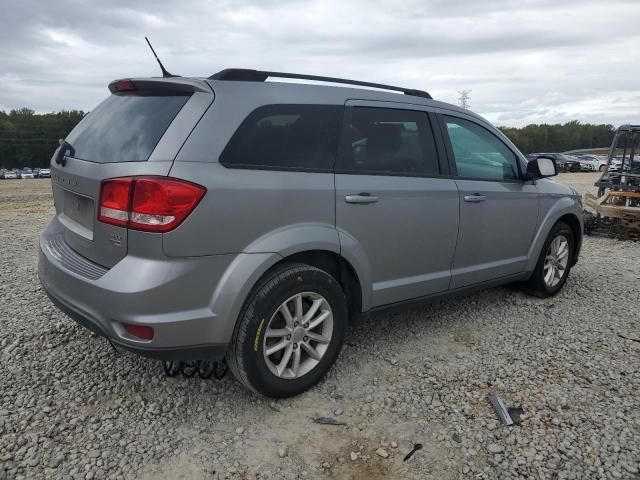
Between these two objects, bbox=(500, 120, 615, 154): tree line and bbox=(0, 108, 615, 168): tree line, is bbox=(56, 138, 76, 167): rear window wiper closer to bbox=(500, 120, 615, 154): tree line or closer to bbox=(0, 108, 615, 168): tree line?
bbox=(0, 108, 615, 168): tree line

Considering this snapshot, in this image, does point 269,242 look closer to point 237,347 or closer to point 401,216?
point 237,347

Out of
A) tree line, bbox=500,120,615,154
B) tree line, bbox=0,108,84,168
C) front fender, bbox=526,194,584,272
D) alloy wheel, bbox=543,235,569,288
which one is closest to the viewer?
front fender, bbox=526,194,584,272

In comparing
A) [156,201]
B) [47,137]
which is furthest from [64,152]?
[47,137]

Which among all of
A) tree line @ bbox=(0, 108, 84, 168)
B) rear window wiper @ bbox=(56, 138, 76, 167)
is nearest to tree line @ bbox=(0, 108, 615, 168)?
tree line @ bbox=(0, 108, 84, 168)

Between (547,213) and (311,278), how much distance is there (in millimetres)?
2775

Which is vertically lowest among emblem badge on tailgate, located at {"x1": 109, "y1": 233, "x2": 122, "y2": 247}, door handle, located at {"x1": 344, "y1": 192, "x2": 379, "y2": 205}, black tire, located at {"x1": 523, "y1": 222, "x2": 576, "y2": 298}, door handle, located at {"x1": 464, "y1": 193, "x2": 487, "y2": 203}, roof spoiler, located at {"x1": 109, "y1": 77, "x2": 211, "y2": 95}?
black tire, located at {"x1": 523, "y1": 222, "x2": 576, "y2": 298}

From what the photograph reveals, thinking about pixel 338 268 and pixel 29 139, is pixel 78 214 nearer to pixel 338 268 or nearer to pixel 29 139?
pixel 338 268

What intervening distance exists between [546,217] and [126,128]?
3631 mm

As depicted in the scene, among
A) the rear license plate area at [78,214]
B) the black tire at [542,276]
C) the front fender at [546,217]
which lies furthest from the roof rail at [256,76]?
the black tire at [542,276]

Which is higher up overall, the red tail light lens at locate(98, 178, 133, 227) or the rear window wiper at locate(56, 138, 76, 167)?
the rear window wiper at locate(56, 138, 76, 167)

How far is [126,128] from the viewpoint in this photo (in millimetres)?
2693

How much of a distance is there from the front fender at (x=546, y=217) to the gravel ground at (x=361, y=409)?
65 centimetres

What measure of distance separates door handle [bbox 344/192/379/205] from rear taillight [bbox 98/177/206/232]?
0.93 metres

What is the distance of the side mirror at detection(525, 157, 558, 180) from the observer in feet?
14.0
